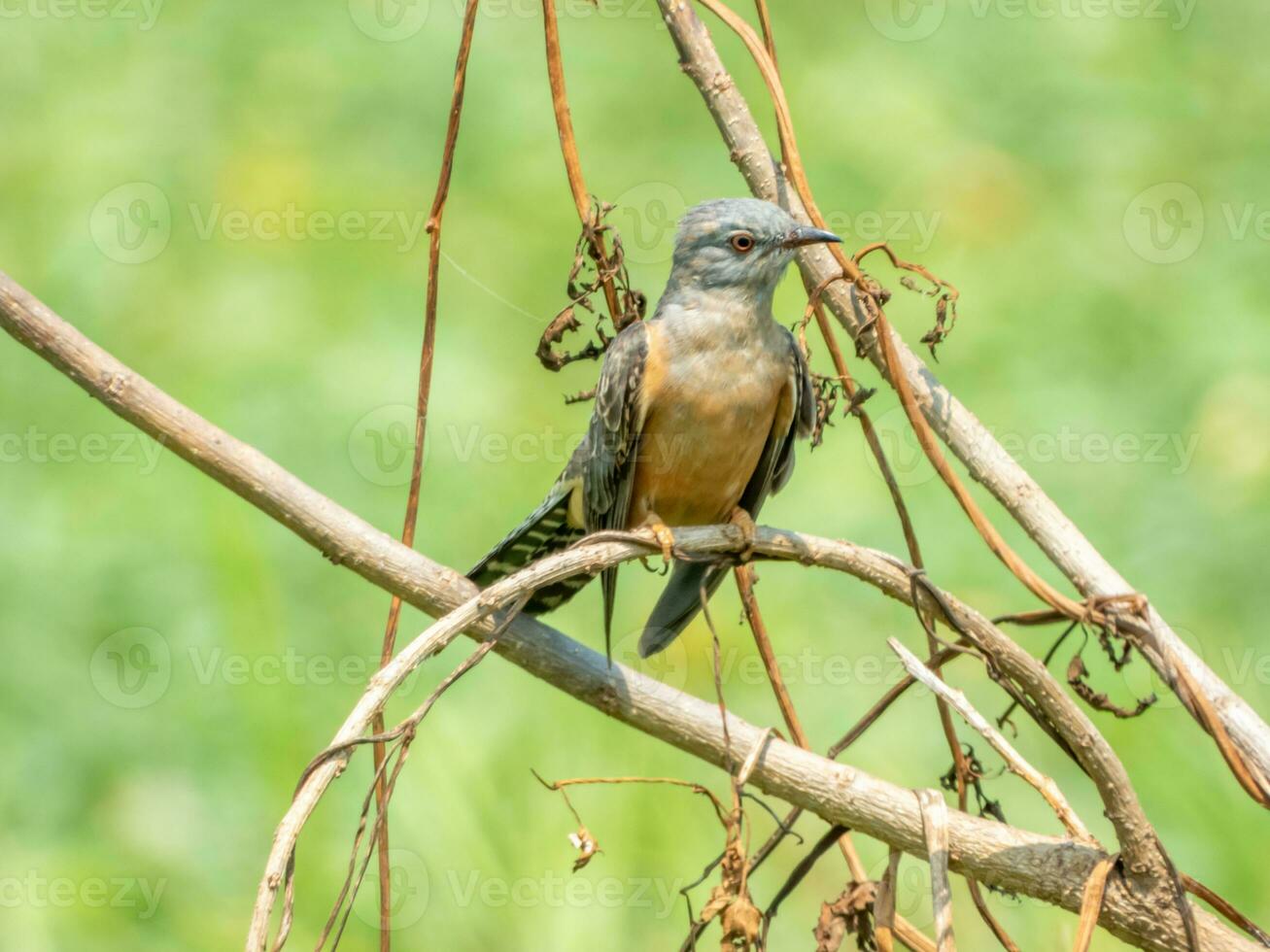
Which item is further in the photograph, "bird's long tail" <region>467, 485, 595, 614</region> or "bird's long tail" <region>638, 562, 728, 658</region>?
"bird's long tail" <region>638, 562, 728, 658</region>

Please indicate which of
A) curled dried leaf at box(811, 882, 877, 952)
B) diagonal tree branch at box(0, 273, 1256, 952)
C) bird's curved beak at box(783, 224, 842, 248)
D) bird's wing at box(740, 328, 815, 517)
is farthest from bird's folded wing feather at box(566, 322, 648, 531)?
curled dried leaf at box(811, 882, 877, 952)

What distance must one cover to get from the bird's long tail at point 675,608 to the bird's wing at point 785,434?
1.62 ft

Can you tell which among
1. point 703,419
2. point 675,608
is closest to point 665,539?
point 675,608

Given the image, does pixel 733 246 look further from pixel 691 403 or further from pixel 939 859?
pixel 939 859

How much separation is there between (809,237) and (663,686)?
1284mm

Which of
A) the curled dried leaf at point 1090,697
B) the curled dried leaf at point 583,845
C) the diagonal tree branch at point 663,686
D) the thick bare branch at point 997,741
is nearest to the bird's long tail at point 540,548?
the diagonal tree branch at point 663,686

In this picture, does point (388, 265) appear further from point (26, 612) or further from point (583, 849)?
point (583, 849)

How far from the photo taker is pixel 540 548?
4.53 m

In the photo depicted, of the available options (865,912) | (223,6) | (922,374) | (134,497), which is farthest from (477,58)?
(865,912)

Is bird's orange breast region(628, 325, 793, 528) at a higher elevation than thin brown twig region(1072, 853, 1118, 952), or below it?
higher

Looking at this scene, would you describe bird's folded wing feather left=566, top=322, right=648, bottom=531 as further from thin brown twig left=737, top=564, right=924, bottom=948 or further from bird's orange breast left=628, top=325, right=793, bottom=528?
thin brown twig left=737, top=564, right=924, bottom=948

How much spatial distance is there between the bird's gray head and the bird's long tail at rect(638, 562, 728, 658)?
0.97 meters

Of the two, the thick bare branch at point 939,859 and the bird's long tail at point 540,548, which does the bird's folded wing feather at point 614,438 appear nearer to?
the bird's long tail at point 540,548

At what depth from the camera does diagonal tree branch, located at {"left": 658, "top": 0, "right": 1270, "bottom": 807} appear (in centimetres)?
276
